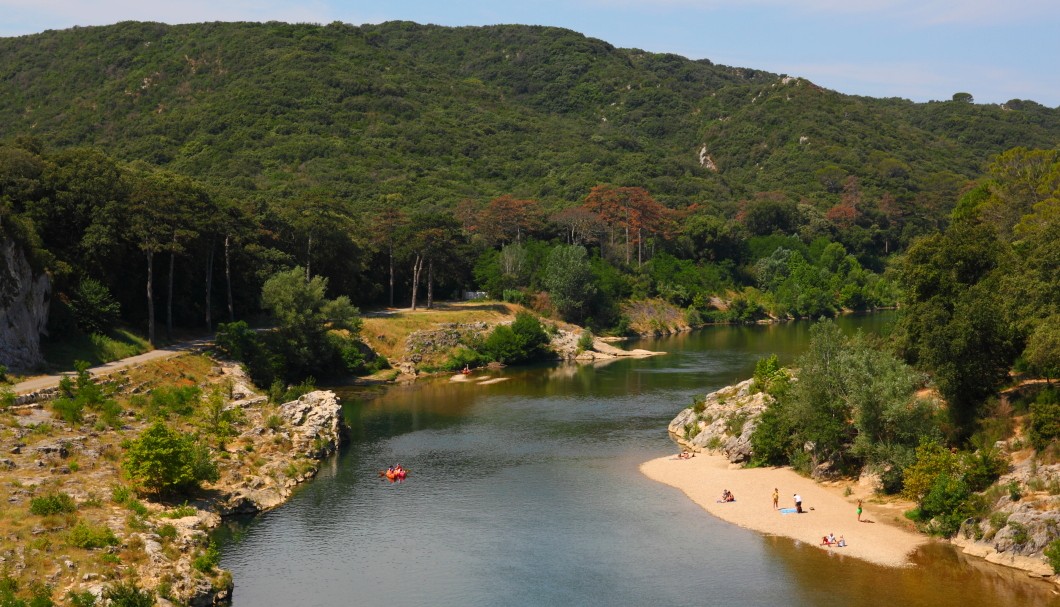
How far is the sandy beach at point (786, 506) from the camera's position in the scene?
5045 centimetres

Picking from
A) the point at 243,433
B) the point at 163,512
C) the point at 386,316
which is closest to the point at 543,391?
the point at 386,316

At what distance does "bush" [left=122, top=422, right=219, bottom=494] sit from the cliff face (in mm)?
18946

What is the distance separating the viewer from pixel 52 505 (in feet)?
157

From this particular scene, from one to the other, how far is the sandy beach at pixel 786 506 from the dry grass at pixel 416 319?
49.3m

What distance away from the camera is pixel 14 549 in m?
43.1

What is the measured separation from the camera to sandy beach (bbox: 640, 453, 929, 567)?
50.5 m

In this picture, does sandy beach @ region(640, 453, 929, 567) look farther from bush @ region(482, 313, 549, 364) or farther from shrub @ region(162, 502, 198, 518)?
bush @ region(482, 313, 549, 364)

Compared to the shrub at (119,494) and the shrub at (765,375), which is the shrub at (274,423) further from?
the shrub at (765,375)

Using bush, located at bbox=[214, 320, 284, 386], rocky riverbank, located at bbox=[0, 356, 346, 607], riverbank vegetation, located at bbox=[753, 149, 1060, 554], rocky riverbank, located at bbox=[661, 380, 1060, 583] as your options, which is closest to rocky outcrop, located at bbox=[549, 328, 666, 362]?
bush, located at bbox=[214, 320, 284, 386]

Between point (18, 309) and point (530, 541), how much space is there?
141 feet

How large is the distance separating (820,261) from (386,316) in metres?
98.0

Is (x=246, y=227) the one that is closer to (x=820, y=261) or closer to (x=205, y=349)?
(x=205, y=349)

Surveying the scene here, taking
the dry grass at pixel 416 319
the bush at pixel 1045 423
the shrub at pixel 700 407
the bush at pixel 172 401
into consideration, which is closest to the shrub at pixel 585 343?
the dry grass at pixel 416 319

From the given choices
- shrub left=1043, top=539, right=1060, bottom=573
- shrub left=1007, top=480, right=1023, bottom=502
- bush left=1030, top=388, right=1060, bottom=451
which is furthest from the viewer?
bush left=1030, top=388, right=1060, bottom=451
